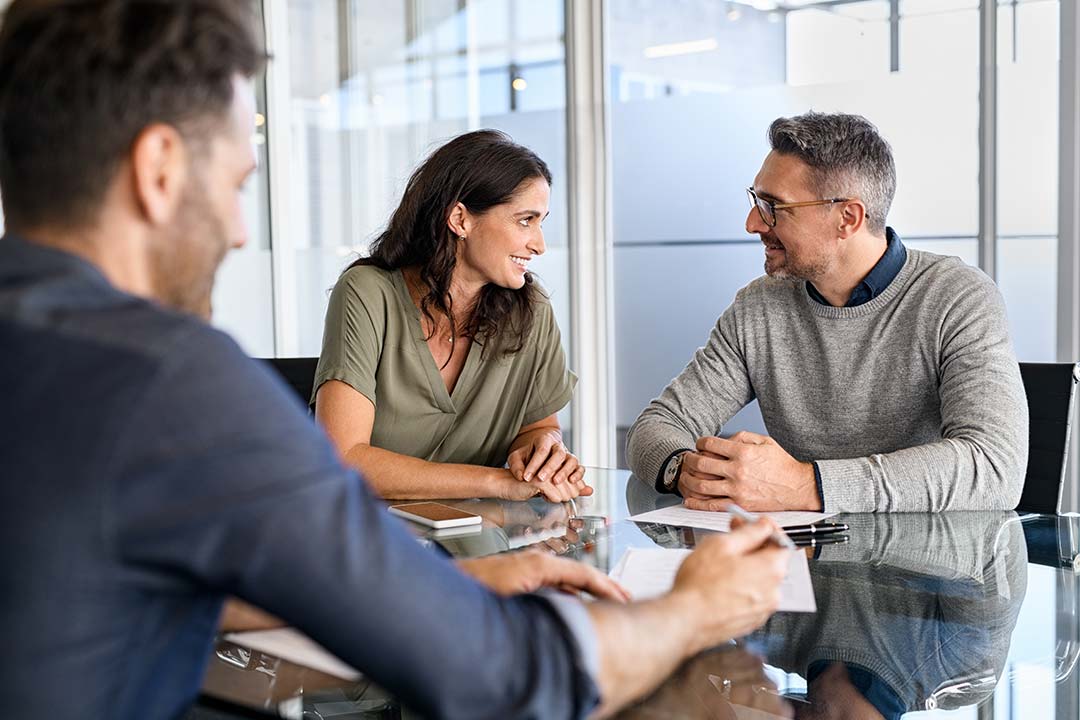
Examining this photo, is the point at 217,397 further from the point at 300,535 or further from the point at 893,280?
the point at 893,280

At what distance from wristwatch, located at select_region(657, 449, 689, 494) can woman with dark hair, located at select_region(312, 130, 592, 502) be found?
0.25 meters

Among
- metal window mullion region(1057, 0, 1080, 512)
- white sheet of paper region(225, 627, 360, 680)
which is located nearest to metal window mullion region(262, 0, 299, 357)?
metal window mullion region(1057, 0, 1080, 512)

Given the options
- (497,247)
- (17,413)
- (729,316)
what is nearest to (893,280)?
(729,316)

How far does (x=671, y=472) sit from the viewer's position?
2.13 metres

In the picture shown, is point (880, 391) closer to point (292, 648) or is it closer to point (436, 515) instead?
Answer: point (436, 515)

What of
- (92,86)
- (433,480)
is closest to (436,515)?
(433,480)

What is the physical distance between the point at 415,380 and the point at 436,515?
535mm

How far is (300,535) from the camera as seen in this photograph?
75 cm

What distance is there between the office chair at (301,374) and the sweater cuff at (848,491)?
4.21 feet

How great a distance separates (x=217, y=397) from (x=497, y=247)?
1723 mm

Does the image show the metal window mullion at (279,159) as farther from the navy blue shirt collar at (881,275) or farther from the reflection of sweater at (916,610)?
the reflection of sweater at (916,610)

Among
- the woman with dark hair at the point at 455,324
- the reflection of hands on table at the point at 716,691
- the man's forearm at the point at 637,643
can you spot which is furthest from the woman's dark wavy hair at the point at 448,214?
the man's forearm at the point at 637,643

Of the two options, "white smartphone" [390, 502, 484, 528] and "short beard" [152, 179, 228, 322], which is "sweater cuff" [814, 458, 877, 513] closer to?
"white smartphone" [390, 502, 484, 528]

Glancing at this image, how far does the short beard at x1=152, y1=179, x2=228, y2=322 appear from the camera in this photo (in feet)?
2.80
